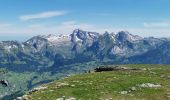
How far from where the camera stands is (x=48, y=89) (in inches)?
1997

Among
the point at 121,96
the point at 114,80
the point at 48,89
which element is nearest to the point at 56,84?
the point at 48,89

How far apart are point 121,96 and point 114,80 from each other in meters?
10.9

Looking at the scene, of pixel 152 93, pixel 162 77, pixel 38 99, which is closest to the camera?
pixel 38 99

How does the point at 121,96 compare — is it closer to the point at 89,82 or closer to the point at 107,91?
the point at 107,91

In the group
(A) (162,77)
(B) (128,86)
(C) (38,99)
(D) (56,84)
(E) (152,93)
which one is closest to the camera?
(C) (38,99)

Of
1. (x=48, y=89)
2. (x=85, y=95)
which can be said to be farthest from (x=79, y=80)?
(x=85, y=95)

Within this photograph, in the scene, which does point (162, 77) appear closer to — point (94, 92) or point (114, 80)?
point (114, 80)

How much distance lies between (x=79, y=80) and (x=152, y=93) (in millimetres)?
15174

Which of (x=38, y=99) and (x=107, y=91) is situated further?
(x=107, y=91)

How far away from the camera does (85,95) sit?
4588 cm

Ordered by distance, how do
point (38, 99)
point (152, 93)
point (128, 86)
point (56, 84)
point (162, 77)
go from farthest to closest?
1. point (162, 77)
2. point (56, 84)
3. point (128, 86)
4. point (152, 93)
5. point (38, 99)

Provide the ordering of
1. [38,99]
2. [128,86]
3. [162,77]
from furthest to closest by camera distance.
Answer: [162,77] → [128,86] → [38,99]

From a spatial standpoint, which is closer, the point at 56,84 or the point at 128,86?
the point at 128,86

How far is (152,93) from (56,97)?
12.8 metres
